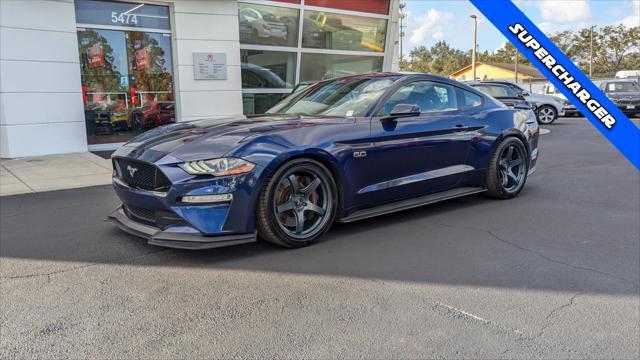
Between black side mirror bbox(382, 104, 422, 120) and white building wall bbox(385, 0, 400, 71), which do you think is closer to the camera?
black side mirror bbox(382, 104, 422, 120)

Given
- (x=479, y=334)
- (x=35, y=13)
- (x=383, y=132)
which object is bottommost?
(x=479, y=334)

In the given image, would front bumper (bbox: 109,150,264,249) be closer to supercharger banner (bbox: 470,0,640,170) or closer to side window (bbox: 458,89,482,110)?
side window (bbox: 458,89,482,110)

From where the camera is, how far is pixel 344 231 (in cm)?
486

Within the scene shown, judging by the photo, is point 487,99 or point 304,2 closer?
point 487,99

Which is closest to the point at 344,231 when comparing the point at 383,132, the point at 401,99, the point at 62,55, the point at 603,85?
the point at 383,132

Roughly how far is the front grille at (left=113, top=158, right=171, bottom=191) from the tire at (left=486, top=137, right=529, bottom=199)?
12.1 feet

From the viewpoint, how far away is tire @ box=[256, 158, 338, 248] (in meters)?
4.07

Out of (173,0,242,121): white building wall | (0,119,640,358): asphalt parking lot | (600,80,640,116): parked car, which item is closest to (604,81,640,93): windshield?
(600,80,640,116): parked car

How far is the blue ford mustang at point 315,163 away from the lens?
3.86m

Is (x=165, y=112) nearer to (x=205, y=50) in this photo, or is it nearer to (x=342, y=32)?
(x=205, y=50)

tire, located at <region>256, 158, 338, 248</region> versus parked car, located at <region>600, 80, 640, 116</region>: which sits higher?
parked car, located at <region>600, 80, 640, 116</region>

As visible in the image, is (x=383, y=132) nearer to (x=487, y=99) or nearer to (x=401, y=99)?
(x=401, y=99)

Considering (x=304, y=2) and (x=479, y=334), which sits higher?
(x=304, y=2)

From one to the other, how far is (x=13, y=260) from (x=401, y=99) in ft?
12.1
